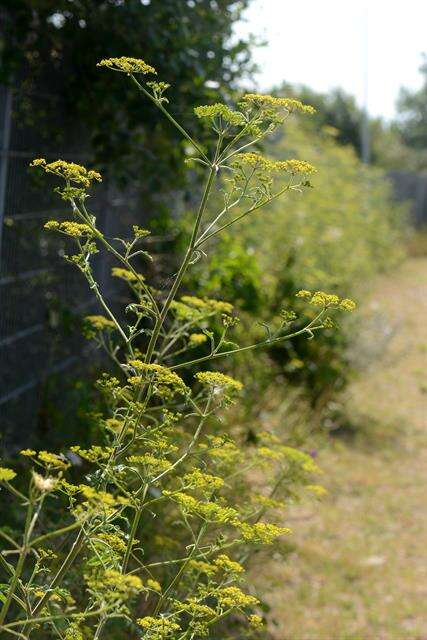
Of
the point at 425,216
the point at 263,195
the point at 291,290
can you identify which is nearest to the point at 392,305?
the point at 291,290

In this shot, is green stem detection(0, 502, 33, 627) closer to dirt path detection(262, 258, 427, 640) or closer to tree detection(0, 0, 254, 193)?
dirt path detection(262, 258, 427, 640)

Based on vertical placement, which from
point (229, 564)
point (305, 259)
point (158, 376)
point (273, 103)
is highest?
point (273, 103)

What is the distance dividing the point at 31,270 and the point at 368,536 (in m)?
2.28

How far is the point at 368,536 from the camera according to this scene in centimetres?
578

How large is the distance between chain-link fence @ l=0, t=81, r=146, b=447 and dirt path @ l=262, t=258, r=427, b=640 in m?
1.42

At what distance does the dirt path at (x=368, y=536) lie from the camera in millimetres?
4652

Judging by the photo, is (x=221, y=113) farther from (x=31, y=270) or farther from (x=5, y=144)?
(x=31, y=270)

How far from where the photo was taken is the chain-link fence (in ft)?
15.5

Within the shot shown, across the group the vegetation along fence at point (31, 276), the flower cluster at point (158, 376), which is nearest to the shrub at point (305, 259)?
the vegetation along fence at point (31, 276)

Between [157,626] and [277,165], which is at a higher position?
[277,165]

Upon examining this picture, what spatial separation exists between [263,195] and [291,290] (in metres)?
4.83

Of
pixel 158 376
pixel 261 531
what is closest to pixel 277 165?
pixel 158 376

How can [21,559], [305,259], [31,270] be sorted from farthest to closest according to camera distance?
[305,259], [31,270], [21,559]

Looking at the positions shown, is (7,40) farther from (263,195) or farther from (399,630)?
(399,630)
